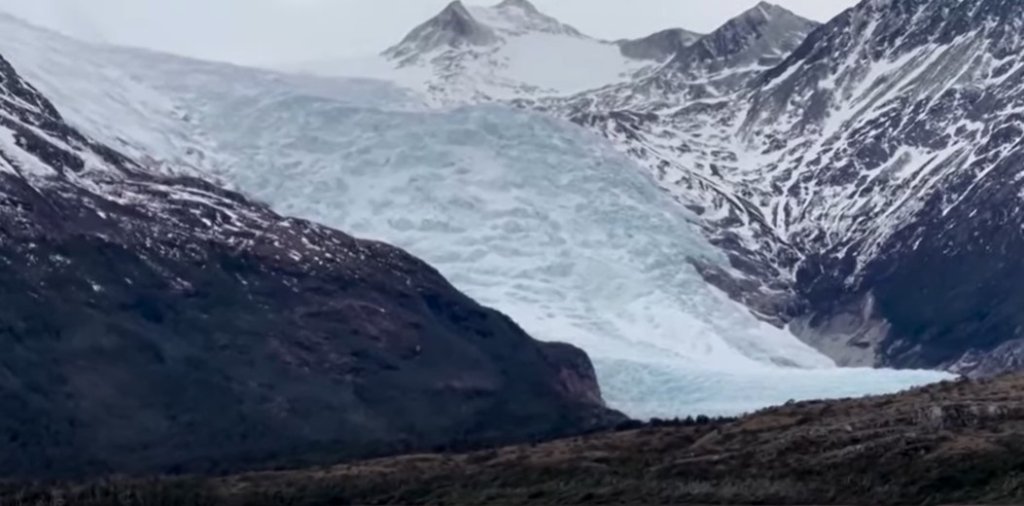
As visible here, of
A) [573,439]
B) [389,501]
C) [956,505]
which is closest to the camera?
[956,505]

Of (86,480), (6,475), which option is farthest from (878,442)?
(6,475)

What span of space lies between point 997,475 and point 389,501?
31634mm

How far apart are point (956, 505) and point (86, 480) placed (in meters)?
73.9

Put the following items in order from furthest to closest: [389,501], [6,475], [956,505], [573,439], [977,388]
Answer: [6,475]
[573,439]
[977,388]
[389,501]
[956,505]

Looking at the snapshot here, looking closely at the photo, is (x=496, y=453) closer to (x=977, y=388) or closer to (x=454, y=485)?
(x=454, y=485)

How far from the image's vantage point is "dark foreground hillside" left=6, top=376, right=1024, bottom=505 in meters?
113

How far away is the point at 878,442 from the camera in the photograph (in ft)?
396

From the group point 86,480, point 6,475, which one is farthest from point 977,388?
point 6,475

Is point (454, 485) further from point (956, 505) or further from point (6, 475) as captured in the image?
point (6, 475)

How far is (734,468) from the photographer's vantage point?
404ft

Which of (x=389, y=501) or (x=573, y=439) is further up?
(x=573, y=439)

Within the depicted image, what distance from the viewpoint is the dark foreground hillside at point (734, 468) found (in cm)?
11262

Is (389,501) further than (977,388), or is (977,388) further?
(977,388)

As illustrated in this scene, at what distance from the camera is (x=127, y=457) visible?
196 meters
